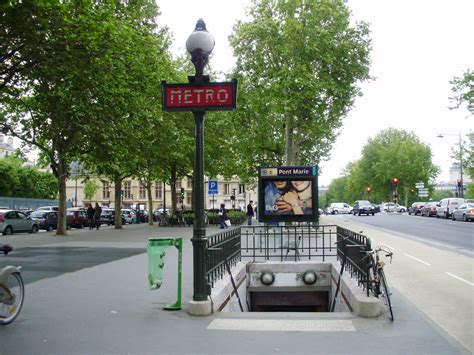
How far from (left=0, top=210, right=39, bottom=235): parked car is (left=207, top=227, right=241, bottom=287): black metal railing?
23.3 meters

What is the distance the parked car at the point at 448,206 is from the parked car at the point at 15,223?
3641cm

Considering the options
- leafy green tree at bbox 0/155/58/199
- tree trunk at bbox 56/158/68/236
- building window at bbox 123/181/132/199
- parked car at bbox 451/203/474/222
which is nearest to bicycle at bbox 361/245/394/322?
tree trunk at bbox 56/158/68/236

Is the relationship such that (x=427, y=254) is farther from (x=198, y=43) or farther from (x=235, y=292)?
(x=198, y=43)

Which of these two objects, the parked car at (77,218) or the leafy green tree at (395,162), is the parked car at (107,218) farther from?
the leafy green tree at (395,162)

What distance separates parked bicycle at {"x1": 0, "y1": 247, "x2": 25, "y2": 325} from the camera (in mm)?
6645

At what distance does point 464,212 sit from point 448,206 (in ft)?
21.5

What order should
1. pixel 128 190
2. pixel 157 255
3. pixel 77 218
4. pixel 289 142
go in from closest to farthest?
pixel 157 255 → pixel 289 142 → pixel 77 218 → pixel 128 190

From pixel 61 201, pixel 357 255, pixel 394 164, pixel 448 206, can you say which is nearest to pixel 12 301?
pixel 357 255

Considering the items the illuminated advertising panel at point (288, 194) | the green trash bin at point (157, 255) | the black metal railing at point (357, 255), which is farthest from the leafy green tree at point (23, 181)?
the green trash bin at point (157, 255)

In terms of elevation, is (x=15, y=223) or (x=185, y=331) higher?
(x=15, y=223)

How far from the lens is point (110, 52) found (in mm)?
16141

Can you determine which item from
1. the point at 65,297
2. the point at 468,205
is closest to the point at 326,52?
the point at 468,205

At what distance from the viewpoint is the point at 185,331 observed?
641 cm

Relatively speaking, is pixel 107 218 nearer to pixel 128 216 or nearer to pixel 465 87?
pixel 128 216
